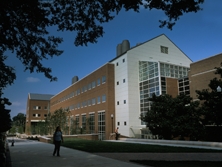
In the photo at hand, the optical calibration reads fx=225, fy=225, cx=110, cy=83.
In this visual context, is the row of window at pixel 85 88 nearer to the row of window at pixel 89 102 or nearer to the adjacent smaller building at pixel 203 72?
the row of window at pixel 89 102

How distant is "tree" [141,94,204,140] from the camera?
20516 millimetres

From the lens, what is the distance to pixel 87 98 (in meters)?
48.0

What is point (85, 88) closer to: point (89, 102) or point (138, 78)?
point (89, 102)

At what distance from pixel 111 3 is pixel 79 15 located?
4.09ft

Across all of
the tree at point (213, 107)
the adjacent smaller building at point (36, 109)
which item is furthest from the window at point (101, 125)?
the adjacent smaller building at point (36, 109)

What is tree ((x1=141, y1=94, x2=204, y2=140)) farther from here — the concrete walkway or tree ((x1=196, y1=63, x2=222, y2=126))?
the concrete walkway

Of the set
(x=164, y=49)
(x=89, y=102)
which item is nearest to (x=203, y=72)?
(x=164, y=49)

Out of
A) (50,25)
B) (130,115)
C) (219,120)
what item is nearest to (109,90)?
(130,115)

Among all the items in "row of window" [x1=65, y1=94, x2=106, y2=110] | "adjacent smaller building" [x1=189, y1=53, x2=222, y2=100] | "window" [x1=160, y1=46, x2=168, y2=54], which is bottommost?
"row of window" [x1=65, y1=94, x2=106, y2=110]

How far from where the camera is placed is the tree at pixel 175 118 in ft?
67.3

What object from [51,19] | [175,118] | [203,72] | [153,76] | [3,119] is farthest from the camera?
[153,76]

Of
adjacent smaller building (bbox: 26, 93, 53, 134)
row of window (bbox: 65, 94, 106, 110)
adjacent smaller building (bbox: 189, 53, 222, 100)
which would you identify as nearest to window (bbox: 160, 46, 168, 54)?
adjacent smaller building (bbox: 189, 53, 222, 100)

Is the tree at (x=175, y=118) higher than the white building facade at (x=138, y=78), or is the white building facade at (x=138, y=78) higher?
the white building facade at (x=138, y=78)

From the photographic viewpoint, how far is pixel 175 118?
21.0 meters
